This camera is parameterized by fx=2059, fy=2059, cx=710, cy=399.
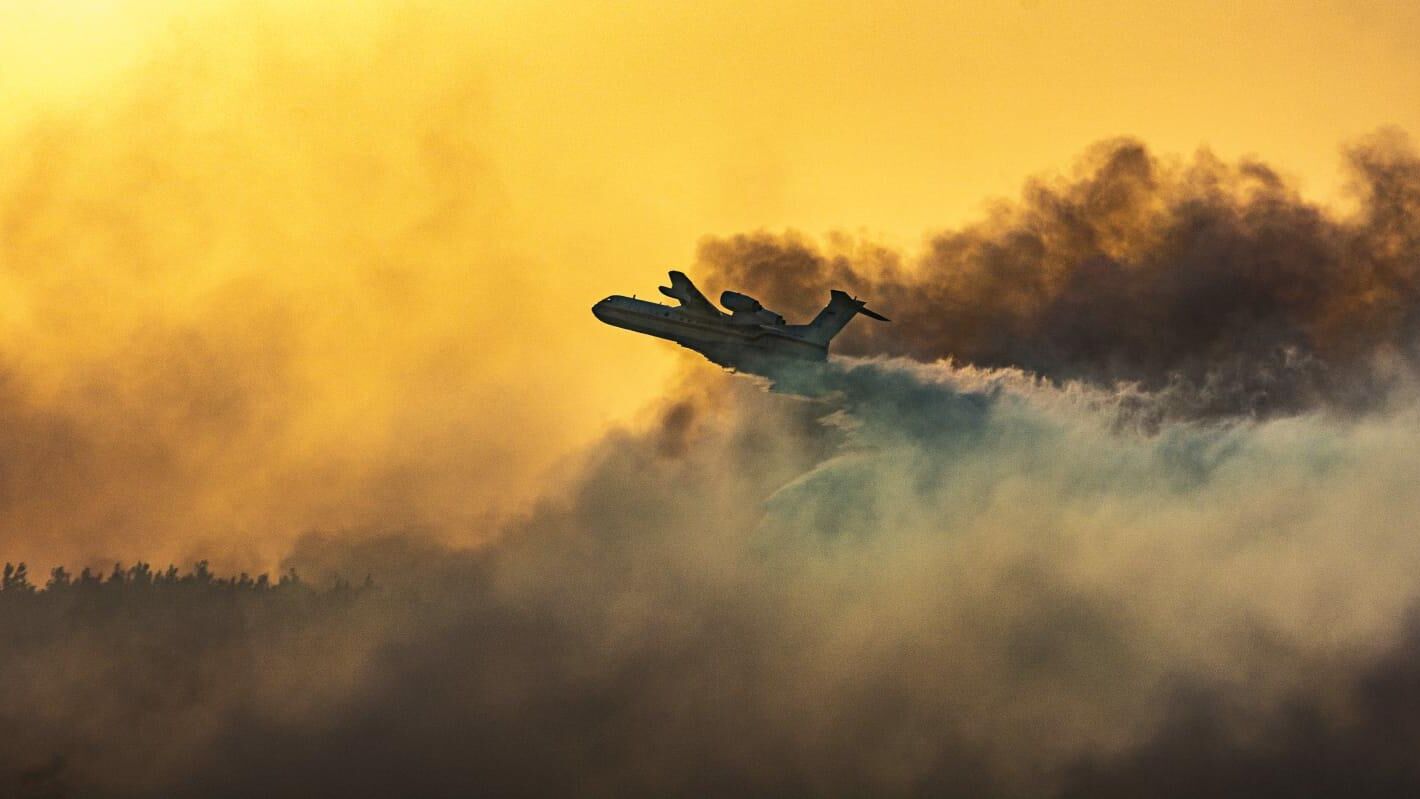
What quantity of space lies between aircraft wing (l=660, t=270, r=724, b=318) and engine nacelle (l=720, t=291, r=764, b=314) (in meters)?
2.21

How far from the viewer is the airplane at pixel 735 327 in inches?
5768

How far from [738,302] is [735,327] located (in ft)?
9.87

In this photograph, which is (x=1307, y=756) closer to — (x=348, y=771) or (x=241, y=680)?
(x=348, y=771)

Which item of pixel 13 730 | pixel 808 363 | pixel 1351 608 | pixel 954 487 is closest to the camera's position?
pixel 808 363

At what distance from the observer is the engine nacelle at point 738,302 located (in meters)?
144

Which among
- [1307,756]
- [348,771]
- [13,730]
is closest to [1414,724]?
[1307,756]

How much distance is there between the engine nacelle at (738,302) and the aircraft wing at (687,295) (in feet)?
7.24

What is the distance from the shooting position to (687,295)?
145750 millimetres

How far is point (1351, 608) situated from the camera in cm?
16025

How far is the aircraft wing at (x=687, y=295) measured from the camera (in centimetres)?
14500

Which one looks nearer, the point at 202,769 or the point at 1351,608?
the point at 1351,608

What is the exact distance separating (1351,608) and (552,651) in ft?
229

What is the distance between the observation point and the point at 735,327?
482 feet

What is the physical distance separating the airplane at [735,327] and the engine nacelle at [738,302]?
257 mm
